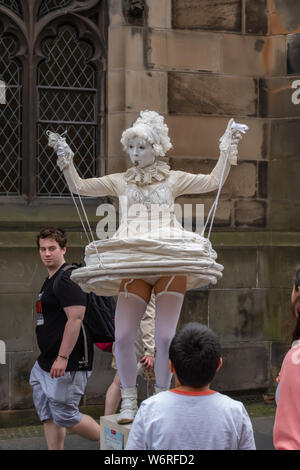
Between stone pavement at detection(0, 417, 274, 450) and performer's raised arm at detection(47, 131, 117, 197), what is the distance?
2284mm

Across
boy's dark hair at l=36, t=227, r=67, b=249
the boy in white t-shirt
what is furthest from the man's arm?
the boy in white t-shirt

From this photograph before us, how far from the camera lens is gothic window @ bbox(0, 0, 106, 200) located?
26.3 feet

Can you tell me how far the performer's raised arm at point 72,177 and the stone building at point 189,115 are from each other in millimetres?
2509

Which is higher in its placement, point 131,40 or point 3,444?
point 131,40

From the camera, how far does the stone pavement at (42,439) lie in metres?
6.67

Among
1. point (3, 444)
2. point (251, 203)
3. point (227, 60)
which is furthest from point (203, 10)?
point (3, 444)

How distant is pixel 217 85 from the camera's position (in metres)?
8.27

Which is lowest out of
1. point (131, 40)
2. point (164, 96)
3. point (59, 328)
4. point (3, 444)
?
point (3, 444)

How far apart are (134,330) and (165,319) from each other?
0.65ft

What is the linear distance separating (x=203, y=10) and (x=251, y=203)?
6.27 ft

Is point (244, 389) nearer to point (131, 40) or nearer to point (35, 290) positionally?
point (35, 290)

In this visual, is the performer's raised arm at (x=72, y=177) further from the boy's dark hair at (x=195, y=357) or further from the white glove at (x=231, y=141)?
the boy's dark hair at (x=195, y=357)
